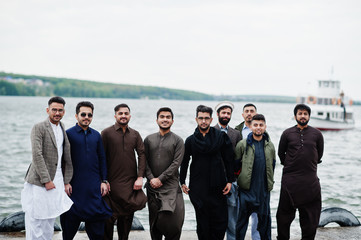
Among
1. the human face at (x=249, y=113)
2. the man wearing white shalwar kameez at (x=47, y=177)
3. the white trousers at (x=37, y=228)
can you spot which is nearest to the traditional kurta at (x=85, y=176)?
the man wearing white shalwar kameez at (x=47, y=177)

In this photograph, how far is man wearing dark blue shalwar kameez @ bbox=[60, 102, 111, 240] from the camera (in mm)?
4797

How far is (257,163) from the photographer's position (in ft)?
16.8

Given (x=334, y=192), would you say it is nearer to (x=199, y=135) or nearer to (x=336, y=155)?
(x=199, y=135)

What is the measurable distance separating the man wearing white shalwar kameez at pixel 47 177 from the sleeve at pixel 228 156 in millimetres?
2078

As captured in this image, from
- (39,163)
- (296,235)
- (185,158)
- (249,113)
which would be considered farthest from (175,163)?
(296,235)

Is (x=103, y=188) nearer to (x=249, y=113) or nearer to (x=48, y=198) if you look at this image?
(x=48, y=198)

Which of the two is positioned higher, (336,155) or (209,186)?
(209,186)

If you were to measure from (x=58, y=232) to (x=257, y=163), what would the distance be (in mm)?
3524

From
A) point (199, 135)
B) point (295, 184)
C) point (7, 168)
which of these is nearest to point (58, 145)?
point (199, 135)

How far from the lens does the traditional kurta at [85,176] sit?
4.79m

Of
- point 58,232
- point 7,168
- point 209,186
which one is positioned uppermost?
point 209,186

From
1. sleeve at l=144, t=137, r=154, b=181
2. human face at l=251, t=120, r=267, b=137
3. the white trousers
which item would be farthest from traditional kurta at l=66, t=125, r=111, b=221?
human face at l=251, t=120, r=267, b=137

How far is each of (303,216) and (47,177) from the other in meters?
3.60

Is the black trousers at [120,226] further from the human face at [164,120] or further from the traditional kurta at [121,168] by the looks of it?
the human face at [164,120]
